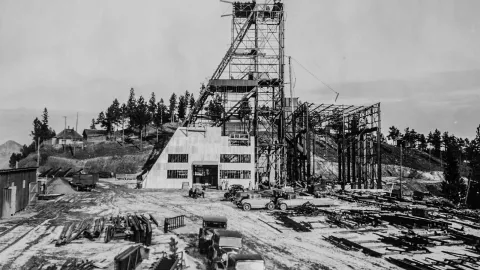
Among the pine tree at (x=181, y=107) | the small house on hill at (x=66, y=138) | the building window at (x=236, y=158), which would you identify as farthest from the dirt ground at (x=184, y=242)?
the pine tree at (x=181, y=107)

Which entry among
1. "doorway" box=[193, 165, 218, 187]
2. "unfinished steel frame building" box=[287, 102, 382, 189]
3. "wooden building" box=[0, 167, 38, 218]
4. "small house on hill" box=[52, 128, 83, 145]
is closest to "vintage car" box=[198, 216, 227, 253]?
"wooden building" box=[0, 167, 38, 218]

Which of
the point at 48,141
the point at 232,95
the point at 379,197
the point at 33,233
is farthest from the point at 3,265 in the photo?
the point at 48,141

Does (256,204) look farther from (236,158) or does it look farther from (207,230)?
(236,158)

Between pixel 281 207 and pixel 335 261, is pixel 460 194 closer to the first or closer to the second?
pixel 281 207

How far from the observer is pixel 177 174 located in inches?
2048

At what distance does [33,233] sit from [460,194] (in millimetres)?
48093

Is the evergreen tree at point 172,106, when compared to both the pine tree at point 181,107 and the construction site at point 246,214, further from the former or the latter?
the construction site at point 246,214

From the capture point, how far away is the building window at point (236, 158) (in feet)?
175

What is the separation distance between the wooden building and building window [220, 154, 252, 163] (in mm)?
26483

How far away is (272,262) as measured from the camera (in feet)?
48.4

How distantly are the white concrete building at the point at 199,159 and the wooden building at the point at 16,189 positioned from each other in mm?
19805

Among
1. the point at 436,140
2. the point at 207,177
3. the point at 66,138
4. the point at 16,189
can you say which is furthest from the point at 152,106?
the point at 436,140

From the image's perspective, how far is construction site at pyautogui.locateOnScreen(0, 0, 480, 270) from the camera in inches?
590

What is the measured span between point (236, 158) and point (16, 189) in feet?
102
